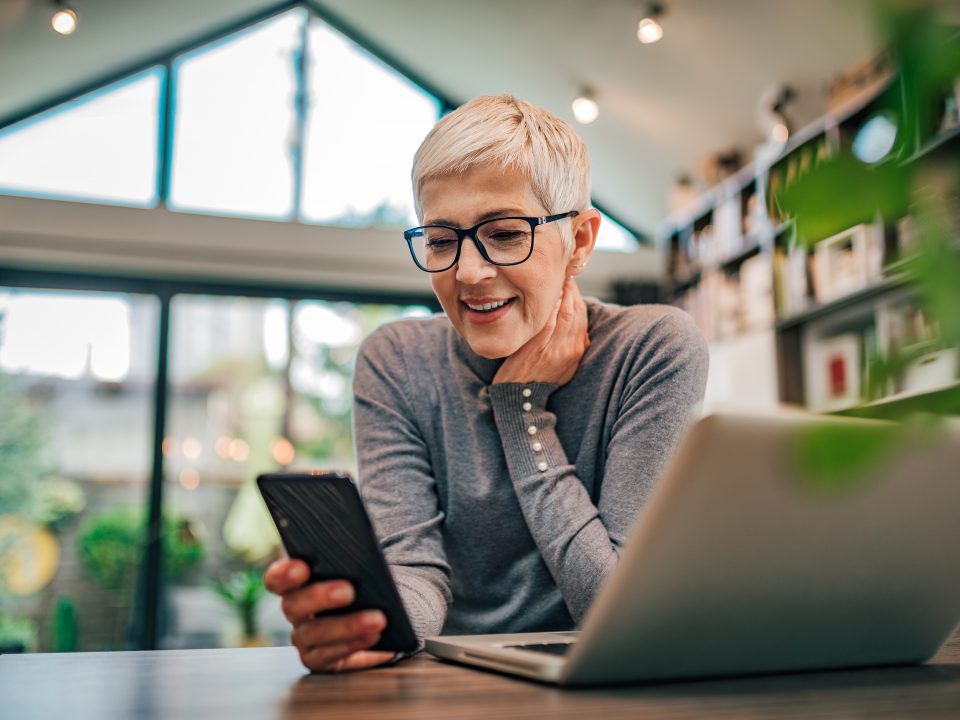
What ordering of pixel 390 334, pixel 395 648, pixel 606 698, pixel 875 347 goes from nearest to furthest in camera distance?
pixel 875 347 → pixel 606 698 → pixel 395 648 → pixel 390 334

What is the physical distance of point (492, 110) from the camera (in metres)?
1.23

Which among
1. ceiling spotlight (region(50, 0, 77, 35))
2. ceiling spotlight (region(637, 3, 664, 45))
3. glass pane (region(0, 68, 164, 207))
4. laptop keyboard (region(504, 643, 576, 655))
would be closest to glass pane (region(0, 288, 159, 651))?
glass pane (region(0, 68, 164, 207))

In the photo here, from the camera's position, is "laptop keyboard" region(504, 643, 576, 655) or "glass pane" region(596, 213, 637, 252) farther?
"glass pane" region(596, 213, 637, 252)

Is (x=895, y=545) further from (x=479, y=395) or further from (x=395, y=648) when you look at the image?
(x=479, y=395)

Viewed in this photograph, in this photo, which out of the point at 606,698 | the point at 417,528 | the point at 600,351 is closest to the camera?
the point at 606,698

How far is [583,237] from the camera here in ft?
4.46

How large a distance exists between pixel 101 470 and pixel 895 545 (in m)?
4.74

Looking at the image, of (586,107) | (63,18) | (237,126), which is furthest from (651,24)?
(63,18)

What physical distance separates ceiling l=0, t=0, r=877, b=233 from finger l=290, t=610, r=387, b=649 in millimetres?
3307

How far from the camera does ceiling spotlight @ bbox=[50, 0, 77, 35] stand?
4113 mm

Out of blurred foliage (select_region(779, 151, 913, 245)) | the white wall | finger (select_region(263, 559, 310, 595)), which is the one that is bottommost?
finger (select_region(263, 559, 310, 595))

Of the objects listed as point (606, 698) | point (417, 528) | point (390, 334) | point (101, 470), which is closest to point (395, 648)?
point (606, 698)

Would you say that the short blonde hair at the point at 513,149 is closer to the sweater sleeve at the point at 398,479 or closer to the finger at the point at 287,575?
the sweater sleeve at the point at 398,479

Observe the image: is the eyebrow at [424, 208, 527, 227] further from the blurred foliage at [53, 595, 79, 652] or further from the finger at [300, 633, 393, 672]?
the blurred foliage at [53, 595, 79, 652]
